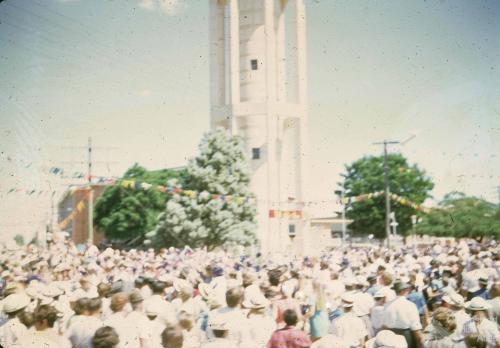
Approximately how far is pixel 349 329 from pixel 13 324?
413 centimetres

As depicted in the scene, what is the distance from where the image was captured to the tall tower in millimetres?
41969

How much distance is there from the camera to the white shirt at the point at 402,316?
8031 mm

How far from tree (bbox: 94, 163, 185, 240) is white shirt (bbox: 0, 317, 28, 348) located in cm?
4894

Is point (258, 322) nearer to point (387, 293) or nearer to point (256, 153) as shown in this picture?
point (387, 293)

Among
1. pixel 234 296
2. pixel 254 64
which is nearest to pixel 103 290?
pixel 234 296

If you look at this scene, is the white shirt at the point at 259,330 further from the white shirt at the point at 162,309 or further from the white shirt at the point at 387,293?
the white shirt at the point at 387,293

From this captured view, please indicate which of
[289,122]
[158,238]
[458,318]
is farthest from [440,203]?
[458,318]

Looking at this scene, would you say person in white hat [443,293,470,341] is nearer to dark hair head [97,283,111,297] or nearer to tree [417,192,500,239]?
dark hair head [97,283,111,297]

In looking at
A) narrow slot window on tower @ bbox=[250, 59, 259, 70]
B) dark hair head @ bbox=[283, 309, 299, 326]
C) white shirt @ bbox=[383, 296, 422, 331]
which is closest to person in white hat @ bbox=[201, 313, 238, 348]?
dark hair head @ bbox=[283, 309, 299, 326]

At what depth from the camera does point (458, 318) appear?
301 inches

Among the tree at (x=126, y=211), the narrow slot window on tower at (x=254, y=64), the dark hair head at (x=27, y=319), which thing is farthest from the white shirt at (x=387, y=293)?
the tree at (x=126, y=211)

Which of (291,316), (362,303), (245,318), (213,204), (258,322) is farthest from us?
(213,204)

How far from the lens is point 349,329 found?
764 centimetres

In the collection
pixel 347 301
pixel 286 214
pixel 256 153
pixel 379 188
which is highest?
pixel 256 153
